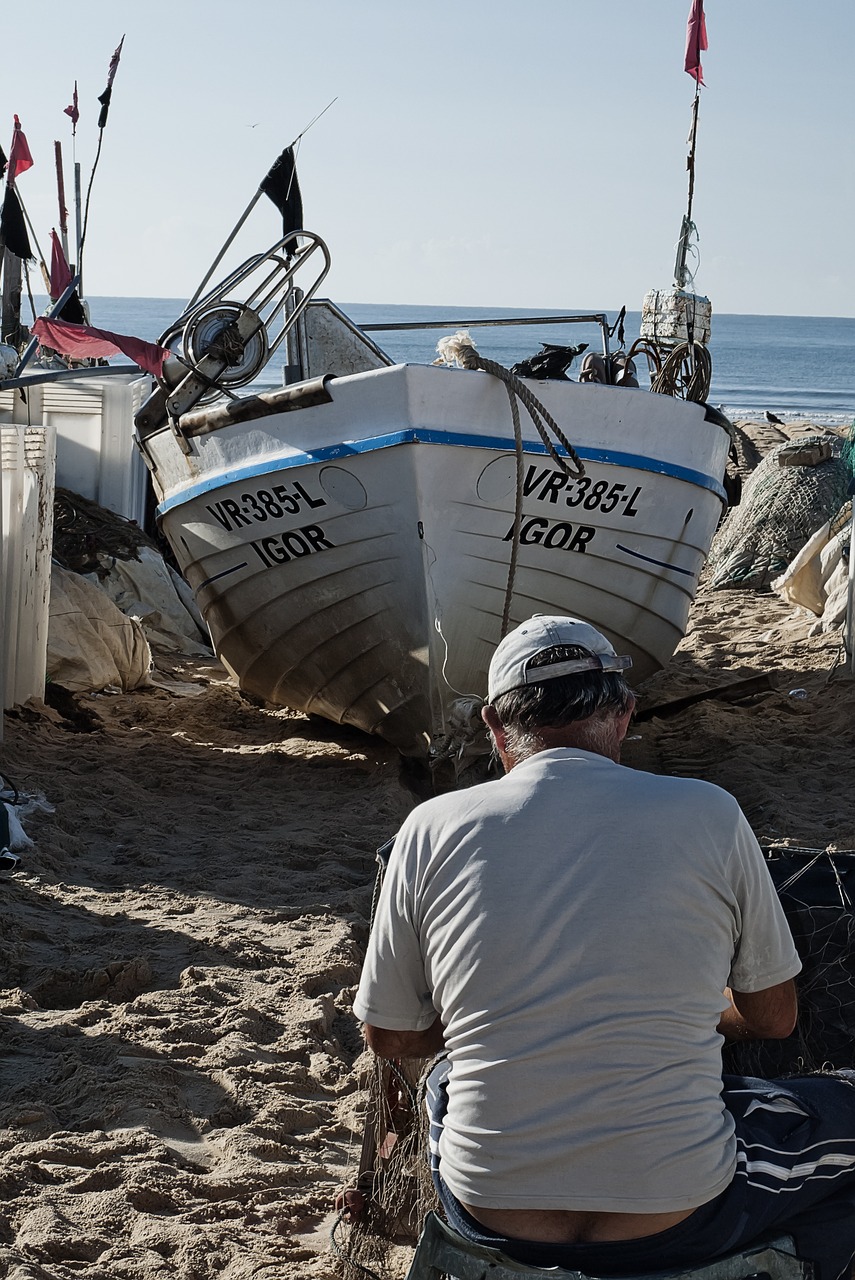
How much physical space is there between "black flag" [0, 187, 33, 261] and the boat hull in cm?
659

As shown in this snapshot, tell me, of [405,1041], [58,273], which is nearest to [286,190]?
[405,1041]

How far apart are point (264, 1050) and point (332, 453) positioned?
10.6 feet

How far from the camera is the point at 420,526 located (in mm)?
6109

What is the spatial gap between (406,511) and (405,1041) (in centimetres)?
411

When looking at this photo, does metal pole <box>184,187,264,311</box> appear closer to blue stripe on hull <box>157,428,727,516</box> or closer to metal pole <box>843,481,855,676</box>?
blue stripe on hull <box>157,428,727,516</box>

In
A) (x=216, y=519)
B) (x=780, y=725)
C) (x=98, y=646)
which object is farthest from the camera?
(x=98, y=646)

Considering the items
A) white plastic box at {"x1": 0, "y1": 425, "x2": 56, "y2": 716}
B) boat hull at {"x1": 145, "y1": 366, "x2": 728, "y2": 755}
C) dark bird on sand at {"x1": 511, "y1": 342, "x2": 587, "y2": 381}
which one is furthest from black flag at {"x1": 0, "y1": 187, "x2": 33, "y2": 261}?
dark bird on sand at {"x1": 511, "y1": 342, "x2": 587, "y2": 381}

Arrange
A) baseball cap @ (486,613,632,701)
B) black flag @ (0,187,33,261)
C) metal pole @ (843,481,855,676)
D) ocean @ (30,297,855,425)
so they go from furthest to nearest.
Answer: ocean @ (30,297,855,425) < black flag @ (0,187,33,261) < metal pole @ (843,481,855,676) < baseball cap @ (486,613,632,701)

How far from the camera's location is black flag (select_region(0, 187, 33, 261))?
12750 mm

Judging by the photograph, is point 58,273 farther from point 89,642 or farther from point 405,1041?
point 405,1041

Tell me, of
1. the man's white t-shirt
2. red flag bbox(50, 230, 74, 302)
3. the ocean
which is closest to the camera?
the man's white t-shirt

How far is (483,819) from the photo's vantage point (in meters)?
1.96

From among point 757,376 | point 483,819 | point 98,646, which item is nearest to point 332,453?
point 98,646

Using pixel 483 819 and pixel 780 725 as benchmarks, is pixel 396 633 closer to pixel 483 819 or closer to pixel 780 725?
pixel 780 725
